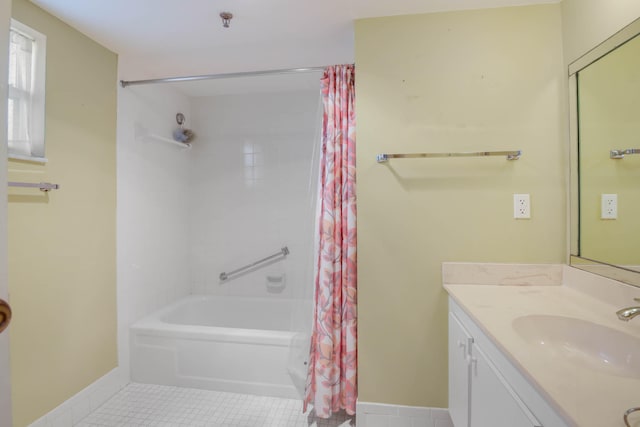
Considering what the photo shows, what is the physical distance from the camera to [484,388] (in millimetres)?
1061

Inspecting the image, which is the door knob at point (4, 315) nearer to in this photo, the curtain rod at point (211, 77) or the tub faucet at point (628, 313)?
the tub faucet at point (628, 313)

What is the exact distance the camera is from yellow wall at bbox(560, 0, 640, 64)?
117 centimetres

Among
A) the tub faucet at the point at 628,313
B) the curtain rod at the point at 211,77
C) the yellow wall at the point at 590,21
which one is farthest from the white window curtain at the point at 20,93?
the yellow wall at the point at 590,21

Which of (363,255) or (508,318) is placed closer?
(508,318)

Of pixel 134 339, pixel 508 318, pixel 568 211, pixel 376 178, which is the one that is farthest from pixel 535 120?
pixel 134 339

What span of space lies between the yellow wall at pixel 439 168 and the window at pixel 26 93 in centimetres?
171

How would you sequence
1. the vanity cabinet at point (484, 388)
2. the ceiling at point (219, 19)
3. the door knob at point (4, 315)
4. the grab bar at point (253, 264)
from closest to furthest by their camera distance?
the door knob at point (4, 315)
the vanity cabinet at point (484, 388)
the ceiling at point (219, 19)
the grab bar at point (253, 264)

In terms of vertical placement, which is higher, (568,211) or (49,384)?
(568,211)

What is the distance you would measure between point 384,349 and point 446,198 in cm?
91

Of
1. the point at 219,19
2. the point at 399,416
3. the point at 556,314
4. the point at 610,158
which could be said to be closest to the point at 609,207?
the point at 610,158

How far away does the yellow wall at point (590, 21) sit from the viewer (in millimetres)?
1171

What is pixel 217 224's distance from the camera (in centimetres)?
298

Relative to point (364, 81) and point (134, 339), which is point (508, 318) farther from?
point (134, 339)

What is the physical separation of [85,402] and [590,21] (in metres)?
3.39
